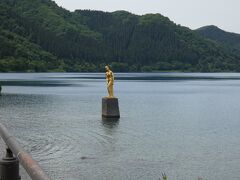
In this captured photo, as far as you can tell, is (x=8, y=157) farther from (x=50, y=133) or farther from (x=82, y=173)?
(x=50, y=133)

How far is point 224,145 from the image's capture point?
32969mm

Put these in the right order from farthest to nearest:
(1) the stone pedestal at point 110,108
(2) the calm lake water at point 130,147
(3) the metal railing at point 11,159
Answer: (1) the stone pedestal at point 110,108
(2) the calm lake water at point 130,147
(3) the metal railing at point 11,159

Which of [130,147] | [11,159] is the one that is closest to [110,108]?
[130,147]

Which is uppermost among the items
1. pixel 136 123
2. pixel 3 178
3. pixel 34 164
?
pixel 34 164

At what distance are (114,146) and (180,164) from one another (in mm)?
6431

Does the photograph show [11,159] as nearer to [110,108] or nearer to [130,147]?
[130,147]

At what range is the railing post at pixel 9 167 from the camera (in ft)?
23.9

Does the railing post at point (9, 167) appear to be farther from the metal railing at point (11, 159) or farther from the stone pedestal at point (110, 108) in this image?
the stone pedestal at point (110, 108)

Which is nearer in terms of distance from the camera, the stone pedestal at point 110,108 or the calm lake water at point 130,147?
the calm lake water at point 130,147

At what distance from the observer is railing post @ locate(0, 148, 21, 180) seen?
728 cm

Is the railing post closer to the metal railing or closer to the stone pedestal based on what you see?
the metal railing

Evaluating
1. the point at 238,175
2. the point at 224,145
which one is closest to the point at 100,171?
the point at 238,175

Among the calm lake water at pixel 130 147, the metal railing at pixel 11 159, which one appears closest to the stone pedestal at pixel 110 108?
the calm lake water at pixel 130 147

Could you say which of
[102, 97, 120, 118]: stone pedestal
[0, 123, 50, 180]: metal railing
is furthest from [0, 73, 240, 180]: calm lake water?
[0, 123, 50, 180]: metal railing
